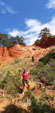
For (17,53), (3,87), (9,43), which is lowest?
(3,87)

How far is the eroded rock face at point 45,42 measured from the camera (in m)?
36.4

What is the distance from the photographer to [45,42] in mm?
37781

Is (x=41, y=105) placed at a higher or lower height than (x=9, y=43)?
lower

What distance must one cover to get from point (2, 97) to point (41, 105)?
2292mm

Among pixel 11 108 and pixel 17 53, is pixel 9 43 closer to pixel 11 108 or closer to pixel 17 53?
pixel 17 53

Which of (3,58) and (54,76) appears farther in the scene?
(3,58)

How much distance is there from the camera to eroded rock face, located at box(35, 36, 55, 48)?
36.4 meters

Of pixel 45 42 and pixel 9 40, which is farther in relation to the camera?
pixel 45 42

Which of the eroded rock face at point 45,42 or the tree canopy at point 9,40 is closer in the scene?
the tree canopy at point 9,40

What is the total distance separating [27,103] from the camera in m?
5.25

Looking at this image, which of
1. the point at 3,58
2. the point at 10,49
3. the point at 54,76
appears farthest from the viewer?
the point at 10,49

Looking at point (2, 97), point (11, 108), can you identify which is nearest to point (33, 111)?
point (11, 108)

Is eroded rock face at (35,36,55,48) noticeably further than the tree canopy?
Yes

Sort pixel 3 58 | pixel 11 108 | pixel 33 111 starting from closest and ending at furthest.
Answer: pixel 33 111, pixel 11 108, pixel 3 58
